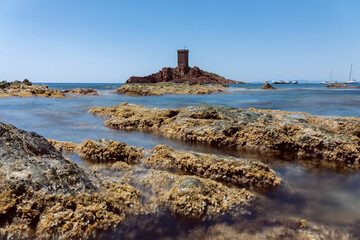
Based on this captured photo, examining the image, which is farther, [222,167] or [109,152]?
[109,152]

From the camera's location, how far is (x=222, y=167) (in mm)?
4980

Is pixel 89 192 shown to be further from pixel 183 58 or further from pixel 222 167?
pixel 183 58

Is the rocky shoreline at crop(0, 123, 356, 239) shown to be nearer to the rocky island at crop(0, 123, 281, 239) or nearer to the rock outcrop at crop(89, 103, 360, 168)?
the rocky island at crop(0, 123, 281, 239)


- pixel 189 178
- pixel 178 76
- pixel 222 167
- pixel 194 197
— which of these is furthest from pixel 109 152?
pixel 178 76

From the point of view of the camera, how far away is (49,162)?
372 cm

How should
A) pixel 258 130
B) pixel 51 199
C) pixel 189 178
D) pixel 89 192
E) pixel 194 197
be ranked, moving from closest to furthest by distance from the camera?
pixel 51 199, pixel 89 192, pixel 194 197, pixel 189 178, pixel 258 130

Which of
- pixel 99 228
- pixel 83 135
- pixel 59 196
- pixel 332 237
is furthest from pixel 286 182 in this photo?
pixel 83 135

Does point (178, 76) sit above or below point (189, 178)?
above

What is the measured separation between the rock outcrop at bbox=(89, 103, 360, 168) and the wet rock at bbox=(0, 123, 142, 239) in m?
4.61

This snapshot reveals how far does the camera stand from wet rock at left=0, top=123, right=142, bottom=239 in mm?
3002

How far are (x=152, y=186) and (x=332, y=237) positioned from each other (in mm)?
2817

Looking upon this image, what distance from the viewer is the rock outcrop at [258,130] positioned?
647 cm

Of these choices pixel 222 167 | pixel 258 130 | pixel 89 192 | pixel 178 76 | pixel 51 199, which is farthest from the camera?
pixel 178 76

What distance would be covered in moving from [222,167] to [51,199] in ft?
10.4
